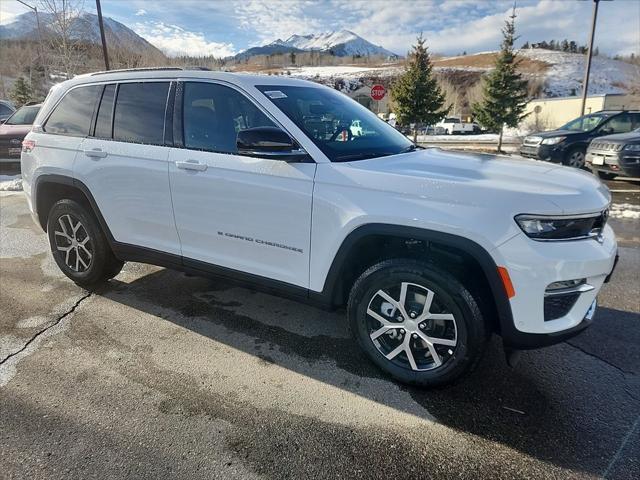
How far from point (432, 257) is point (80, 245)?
3.18 metres

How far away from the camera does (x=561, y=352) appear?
10.2 ft

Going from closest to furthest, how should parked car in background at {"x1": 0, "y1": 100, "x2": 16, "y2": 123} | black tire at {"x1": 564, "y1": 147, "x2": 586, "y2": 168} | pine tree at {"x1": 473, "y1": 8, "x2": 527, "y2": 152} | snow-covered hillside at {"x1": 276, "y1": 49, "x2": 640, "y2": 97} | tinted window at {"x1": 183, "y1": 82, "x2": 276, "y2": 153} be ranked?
tinted window at {"x1": 183, "y1": 82, "x2": 276, "y2": 153} → black tire at {"x1": 564, "y1": 147, "x2": 586, "y2": 168} → parked car in background at {"x1": 0, "y1": 100, "x2": 16, "y2": 123} → pine tree at {"x1": 473, "y1": 8, "x2": 527, "y2": 152} → snow-covered hillside at {"x1": 276, "y1": 49, "x2": 640, "y2": 97}

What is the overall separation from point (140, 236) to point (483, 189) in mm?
2686

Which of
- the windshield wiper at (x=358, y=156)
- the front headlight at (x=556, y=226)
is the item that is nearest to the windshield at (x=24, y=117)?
the windshield wiper at (x=358, y=156)

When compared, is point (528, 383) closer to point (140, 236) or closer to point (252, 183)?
point (252, 183)

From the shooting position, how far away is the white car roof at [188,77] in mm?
3107

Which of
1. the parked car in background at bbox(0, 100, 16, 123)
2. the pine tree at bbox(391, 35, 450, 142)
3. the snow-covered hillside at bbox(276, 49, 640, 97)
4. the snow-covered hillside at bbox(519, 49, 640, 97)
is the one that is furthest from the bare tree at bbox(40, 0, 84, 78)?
the snow-covered hillside at bbox(519, 49, 640, 97)

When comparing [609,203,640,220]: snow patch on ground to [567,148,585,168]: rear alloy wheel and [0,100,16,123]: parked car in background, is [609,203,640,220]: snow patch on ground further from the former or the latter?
[0,100,16,123]: parked car in background

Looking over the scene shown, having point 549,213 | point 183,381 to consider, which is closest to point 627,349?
point 549,213

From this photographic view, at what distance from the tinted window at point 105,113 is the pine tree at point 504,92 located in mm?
22838

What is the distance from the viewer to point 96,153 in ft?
11.8

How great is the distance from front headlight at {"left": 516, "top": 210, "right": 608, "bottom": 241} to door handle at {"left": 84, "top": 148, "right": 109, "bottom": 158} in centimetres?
314

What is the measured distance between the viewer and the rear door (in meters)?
3.33

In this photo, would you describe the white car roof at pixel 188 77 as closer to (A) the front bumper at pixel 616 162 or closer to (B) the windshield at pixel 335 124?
(B) the windshield at pixel 335 124
